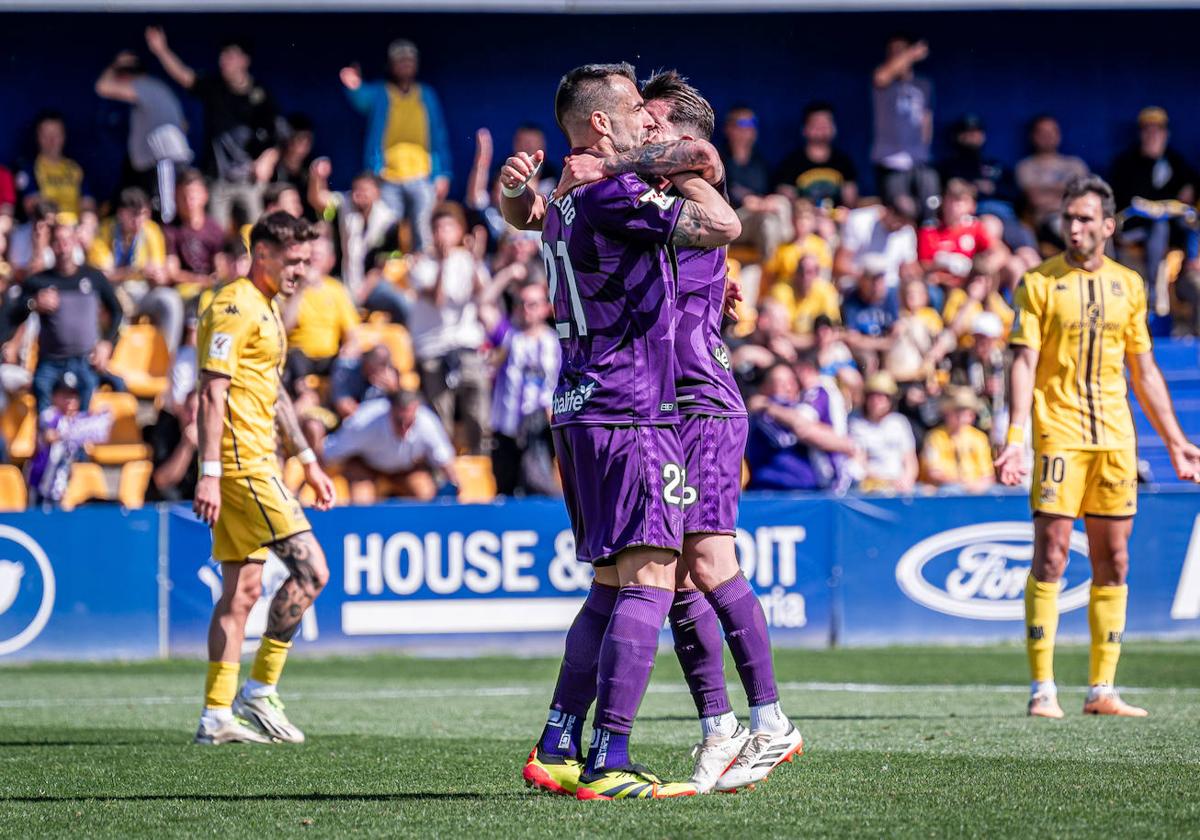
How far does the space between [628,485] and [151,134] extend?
47.9ft

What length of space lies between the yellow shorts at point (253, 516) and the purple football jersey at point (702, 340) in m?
2.65

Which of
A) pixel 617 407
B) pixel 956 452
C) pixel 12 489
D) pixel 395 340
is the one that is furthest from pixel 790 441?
pixel 617 407

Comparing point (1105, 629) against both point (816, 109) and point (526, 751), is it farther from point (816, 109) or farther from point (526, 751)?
point (816, 109)

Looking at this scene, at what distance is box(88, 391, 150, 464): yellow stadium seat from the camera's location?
49.9ft

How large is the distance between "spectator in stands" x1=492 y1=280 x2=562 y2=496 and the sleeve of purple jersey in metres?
9.78

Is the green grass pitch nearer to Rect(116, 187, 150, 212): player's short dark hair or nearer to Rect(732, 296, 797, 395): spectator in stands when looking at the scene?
Rect(732, 296, 797, 395): spectator in stands

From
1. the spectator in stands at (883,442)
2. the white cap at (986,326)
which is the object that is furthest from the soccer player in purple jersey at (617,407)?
the white cap at (986,326)

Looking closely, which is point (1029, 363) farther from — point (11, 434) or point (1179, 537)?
point (11, 434)

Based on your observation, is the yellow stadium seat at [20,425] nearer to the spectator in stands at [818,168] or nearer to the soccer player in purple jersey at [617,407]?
the spectator in stands at [818,168]

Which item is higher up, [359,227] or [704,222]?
[359,227]

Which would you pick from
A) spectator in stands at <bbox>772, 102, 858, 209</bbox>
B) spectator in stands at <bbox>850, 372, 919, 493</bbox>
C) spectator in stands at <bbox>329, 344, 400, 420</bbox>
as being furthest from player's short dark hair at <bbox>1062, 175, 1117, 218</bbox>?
spectator in stands at <bbox>772, 102, 858, 209</bbox>

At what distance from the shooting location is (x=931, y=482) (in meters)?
15.2

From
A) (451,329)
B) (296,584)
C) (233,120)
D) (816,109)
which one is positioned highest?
(816,109)

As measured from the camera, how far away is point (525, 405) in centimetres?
1522
